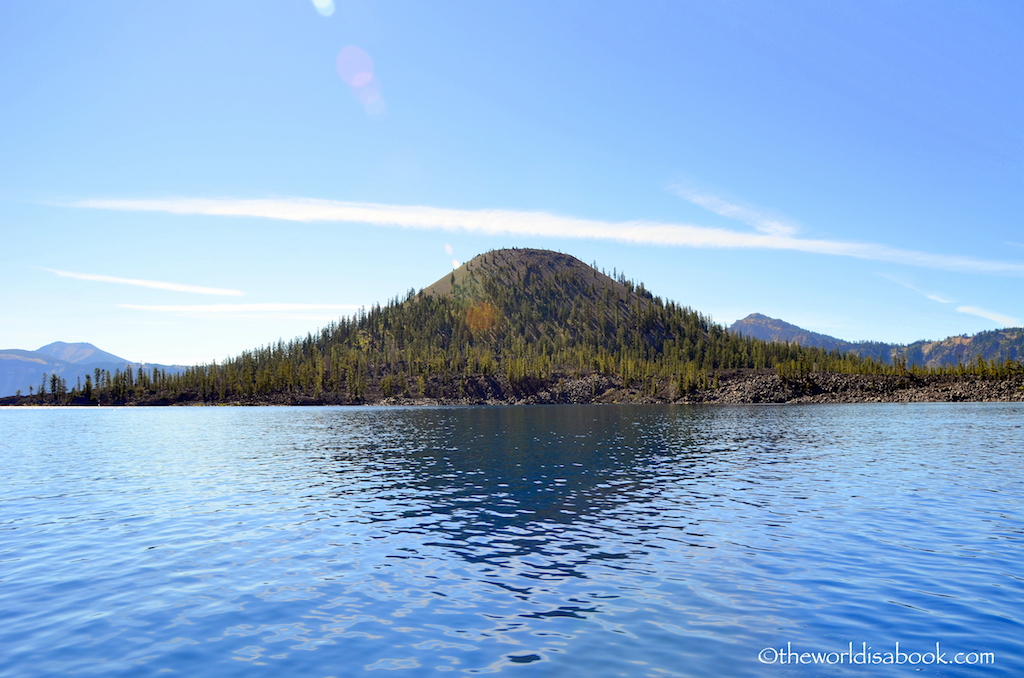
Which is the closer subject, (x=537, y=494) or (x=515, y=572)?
(x=515, y=572)

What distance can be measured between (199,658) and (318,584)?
21.7ft

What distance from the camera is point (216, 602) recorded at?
2053cm

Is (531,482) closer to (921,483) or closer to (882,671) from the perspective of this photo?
(921,483)

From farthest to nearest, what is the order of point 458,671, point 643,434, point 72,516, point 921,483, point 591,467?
1. point 643,434
2. point 591,467
3. point 921,483
4. point 72,516
5. point 458,671

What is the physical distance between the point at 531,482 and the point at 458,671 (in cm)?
3343

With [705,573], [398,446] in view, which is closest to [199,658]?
[705,573]

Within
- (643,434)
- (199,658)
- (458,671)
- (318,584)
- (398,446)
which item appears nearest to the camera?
(458,671)

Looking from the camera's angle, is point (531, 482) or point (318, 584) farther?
point (531, 482)

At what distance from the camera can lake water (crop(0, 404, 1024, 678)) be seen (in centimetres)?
1611

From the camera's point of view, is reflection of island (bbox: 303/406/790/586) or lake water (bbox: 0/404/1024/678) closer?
lake water (bbox: 0/404/1024/678)

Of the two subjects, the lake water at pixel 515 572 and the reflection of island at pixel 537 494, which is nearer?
the lake water at pixel 515 572

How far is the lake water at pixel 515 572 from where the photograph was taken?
16.1 meters

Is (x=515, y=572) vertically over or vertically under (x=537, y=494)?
over

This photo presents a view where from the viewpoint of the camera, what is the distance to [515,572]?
2384 cm
